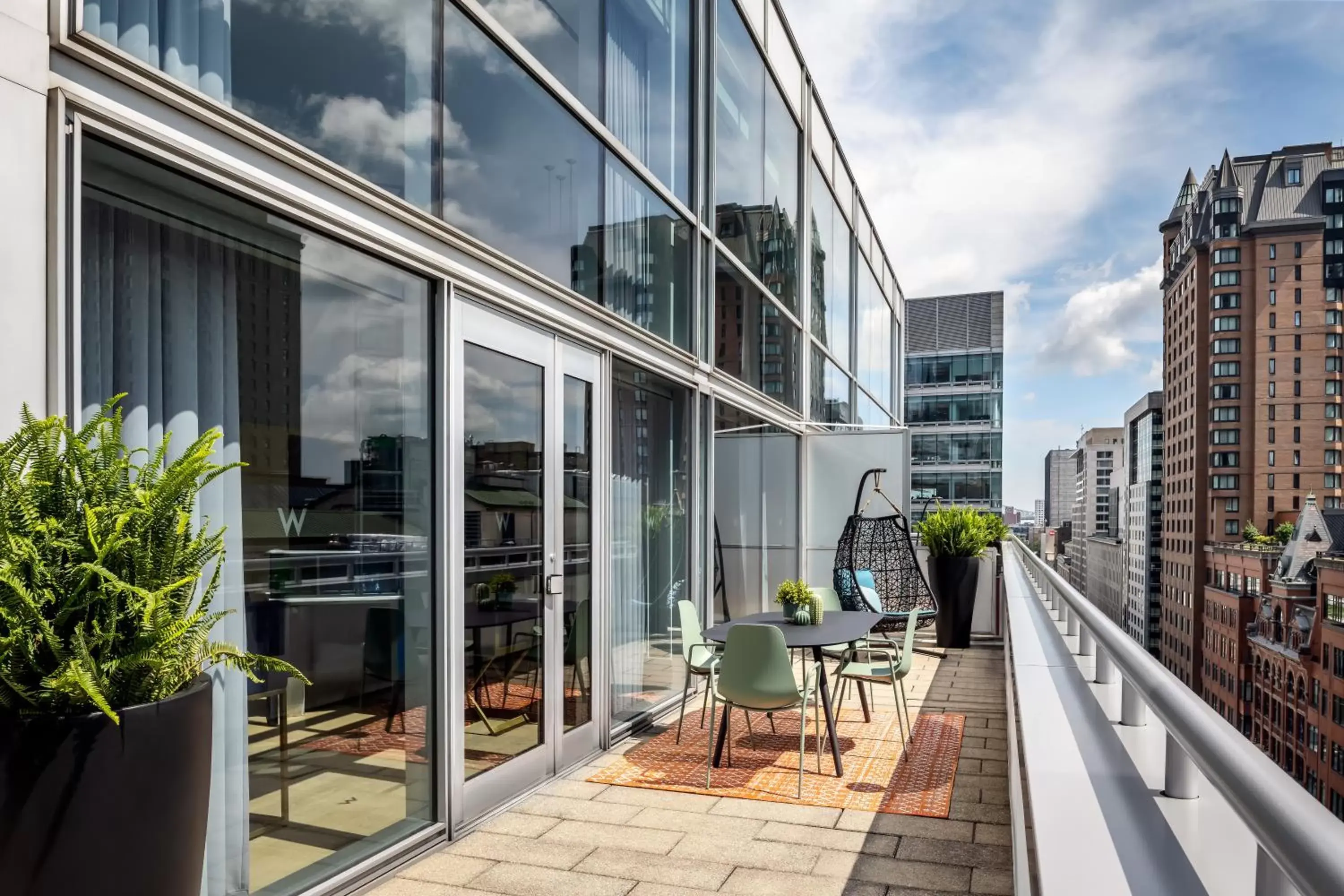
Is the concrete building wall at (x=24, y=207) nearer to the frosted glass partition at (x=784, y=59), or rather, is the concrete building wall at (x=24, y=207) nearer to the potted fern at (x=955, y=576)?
the frosted glass partition at (x=784, y=59)

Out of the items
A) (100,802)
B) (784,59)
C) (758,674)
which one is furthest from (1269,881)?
(784,59)

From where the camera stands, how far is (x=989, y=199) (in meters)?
21.0

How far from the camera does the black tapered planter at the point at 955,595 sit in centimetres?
942

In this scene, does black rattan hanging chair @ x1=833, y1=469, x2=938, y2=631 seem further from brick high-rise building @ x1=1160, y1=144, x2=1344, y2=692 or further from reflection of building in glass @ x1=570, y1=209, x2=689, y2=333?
brick high-rise building @ x1=1160, y1=144, x2=1344, y2=692

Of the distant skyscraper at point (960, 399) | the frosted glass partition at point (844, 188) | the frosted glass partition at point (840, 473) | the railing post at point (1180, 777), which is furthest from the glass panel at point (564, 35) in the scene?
the distant skyscraper at point (960, 399)

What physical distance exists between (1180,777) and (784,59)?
8602mm

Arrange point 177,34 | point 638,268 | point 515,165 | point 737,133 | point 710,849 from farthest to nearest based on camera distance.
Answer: point 737,133 < point 638,268 < point 515,165 < point 710,849 < point 177,34

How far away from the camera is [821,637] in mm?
4945

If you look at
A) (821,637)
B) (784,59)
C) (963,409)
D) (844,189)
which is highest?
(784,59)

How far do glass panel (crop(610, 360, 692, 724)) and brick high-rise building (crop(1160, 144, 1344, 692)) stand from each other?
16.5m

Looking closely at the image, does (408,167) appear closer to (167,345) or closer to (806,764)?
(167,345)

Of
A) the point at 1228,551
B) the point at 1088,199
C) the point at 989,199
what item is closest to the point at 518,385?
the point at 1228,551

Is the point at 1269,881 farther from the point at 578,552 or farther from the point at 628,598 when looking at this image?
the point at 628,598

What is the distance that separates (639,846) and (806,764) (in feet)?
4.93
